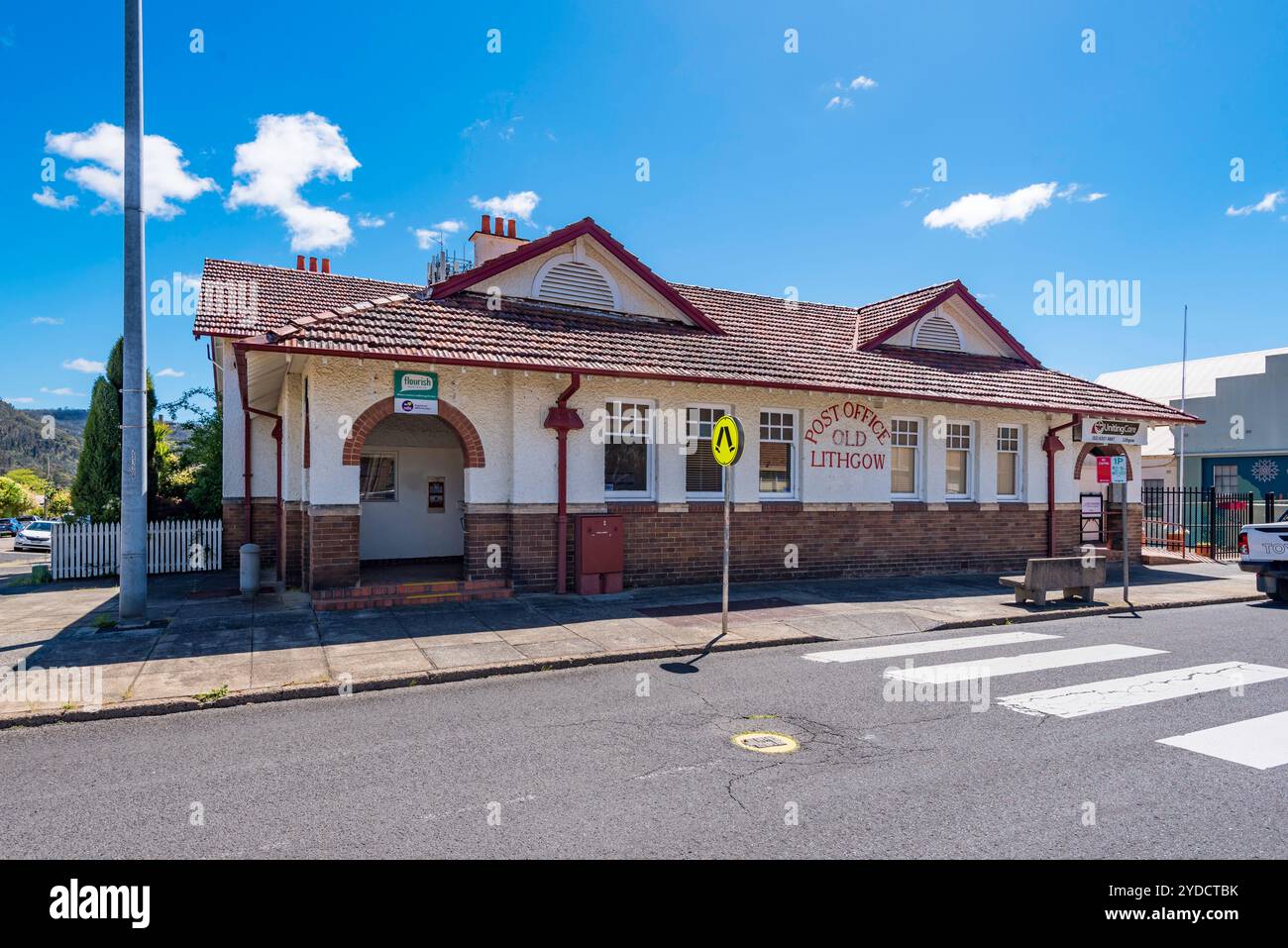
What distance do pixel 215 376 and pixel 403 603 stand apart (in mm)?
10897

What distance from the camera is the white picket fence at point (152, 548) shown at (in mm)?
15906

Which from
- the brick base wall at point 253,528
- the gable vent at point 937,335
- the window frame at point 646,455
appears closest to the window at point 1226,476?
the gable vent at point 937,335

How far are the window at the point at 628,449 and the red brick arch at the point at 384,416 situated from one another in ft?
7.15

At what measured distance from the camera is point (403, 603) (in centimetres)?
1123

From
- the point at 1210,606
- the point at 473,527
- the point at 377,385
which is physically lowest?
the point at 1210,606

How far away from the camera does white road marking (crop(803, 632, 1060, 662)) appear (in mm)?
8969

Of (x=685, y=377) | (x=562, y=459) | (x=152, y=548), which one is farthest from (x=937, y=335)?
(x=152, y=548)

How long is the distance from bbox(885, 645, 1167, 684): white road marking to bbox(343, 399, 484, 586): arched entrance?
29.8 ft

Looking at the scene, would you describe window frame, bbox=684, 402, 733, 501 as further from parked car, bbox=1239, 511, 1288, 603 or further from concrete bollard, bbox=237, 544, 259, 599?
parked car, bbox=1239, 511, 1288, 603

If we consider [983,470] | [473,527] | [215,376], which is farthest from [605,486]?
[215,376]

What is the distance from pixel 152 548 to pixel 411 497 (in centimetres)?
539

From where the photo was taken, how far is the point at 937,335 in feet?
60.4

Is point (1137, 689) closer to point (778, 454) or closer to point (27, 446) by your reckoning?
point (778, 454)
